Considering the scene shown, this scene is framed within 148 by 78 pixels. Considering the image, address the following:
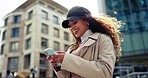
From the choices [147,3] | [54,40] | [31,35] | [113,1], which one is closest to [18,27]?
[31,35]

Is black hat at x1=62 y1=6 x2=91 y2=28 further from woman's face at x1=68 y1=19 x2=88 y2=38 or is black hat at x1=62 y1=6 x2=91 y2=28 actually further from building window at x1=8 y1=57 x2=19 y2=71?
building window at x1=8 y1=57 x2=19 y2=71

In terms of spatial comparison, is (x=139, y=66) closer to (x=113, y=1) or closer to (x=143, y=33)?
(x=143, y=33)

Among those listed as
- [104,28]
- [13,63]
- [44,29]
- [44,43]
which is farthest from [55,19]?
[104,28]

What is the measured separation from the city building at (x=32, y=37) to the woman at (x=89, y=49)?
65.0 feet

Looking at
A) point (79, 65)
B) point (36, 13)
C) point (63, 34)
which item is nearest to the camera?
point (79, 65)

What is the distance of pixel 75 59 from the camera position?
116cm

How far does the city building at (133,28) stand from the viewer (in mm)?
13430

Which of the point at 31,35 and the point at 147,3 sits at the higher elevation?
the point at 147,3

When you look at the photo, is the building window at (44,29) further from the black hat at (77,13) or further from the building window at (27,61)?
the black hat at (77,13)

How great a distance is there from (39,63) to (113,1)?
10225 mm

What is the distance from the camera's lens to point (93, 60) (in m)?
1.21

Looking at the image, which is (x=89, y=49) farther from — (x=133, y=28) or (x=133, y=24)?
(x=133, y=24)

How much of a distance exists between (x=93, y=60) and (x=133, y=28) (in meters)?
14.0

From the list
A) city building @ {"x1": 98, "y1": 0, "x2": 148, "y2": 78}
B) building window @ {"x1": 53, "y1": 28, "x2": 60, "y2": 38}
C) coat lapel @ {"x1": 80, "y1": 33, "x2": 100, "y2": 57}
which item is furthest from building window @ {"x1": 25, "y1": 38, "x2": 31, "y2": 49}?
coat lapel @ {"x1": 80, "y1": 33, "x2": 100, "y2": 57}
